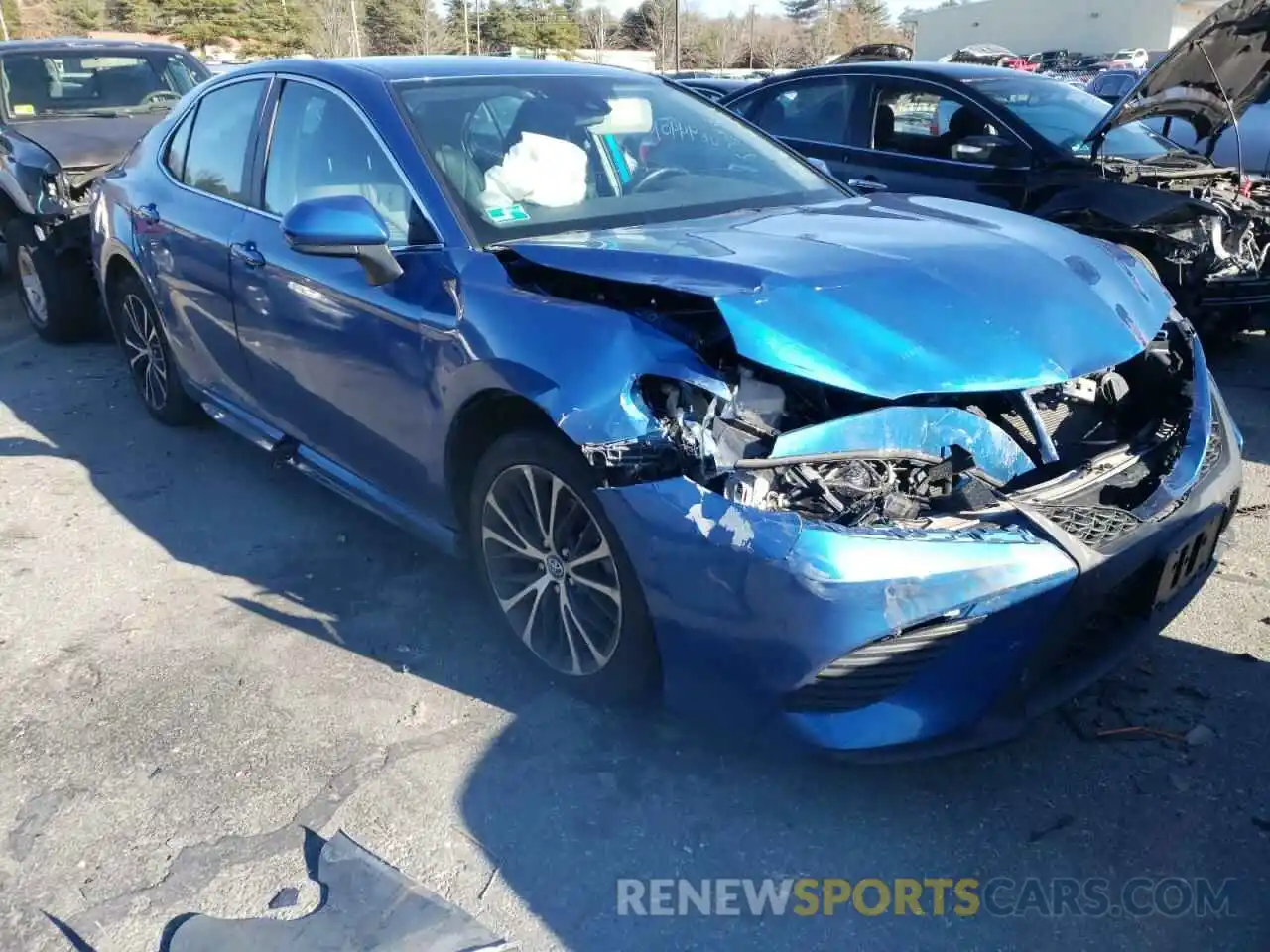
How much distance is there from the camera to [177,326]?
178 inches

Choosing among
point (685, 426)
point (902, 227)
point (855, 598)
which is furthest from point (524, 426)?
point (902, 227)

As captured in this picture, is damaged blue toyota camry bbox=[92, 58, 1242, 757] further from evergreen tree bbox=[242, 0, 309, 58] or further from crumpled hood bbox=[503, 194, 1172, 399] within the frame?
evergreen tree bbox=[242, 0, 309, 58]

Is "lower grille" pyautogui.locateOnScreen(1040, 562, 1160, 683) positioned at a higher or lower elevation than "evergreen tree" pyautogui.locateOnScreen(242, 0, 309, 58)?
lower

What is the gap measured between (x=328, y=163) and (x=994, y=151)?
13.4ft

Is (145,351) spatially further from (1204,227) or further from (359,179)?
(1204,227)

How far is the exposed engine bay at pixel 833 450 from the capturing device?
2.32 meters

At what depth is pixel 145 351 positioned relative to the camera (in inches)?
205

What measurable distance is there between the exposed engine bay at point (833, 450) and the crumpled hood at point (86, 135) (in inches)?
201

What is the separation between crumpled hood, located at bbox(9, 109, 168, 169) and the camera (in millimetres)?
6613

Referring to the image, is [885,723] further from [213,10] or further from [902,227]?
[213,10]

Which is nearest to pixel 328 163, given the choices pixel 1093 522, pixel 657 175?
pixel 657 175

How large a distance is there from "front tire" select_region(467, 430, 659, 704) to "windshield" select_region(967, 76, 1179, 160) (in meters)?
4.55

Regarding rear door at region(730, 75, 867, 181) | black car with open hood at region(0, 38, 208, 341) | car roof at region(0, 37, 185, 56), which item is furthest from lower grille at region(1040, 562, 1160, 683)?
car roof at region(0, 37, 185, 56)

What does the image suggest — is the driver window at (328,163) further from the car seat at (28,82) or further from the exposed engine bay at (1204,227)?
the car seat at (28,82)
